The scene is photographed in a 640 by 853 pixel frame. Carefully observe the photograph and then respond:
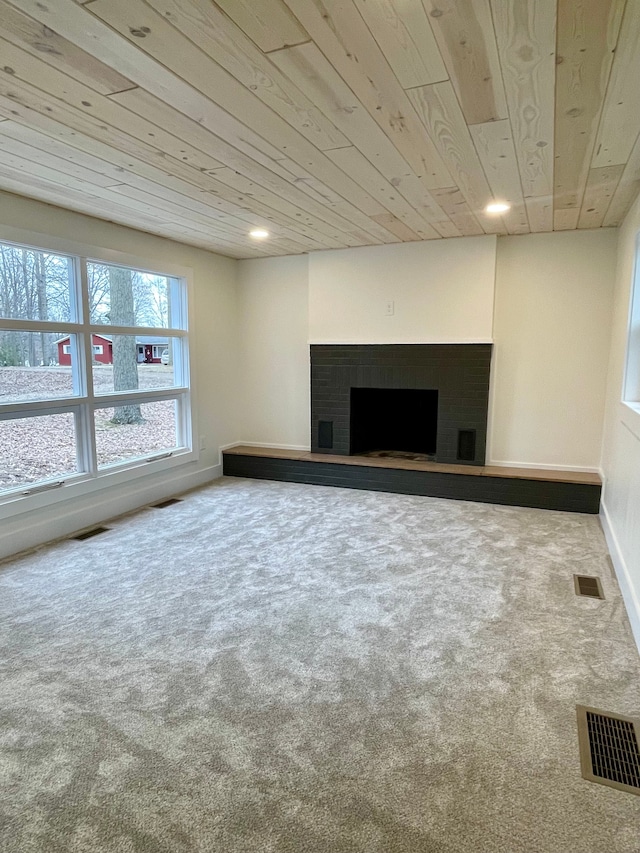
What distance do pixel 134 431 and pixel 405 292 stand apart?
108 inches

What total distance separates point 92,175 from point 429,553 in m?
2.97

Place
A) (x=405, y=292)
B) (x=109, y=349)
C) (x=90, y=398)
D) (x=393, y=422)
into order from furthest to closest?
1. (x=393, y=422)
2. (x=405, y=292)
3. (x=109, y=349)
4. (x=90, y=398)

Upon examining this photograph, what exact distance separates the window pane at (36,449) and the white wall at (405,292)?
248 cm

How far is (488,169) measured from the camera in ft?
8.54

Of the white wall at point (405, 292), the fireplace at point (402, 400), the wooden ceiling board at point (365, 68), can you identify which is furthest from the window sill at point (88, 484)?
the wooden ceiling board at point (365, 68)

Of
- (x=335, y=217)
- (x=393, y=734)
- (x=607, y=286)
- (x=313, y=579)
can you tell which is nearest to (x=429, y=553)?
(x=313, y=579)

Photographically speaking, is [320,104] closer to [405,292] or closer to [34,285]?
[34,285]

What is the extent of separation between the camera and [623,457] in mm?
2951

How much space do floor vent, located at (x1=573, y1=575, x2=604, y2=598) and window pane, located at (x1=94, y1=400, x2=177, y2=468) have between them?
3.38 m

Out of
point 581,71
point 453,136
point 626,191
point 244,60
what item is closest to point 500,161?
point 453,136

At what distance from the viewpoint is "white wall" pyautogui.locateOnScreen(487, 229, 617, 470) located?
161 inches

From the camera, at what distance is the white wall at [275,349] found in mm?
5141

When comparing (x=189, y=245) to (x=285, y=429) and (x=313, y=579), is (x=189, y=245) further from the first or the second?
(x=313, y=579)

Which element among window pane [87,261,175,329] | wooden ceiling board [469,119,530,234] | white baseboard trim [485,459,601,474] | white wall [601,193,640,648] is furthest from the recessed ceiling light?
window pane [87,261,175,329]
